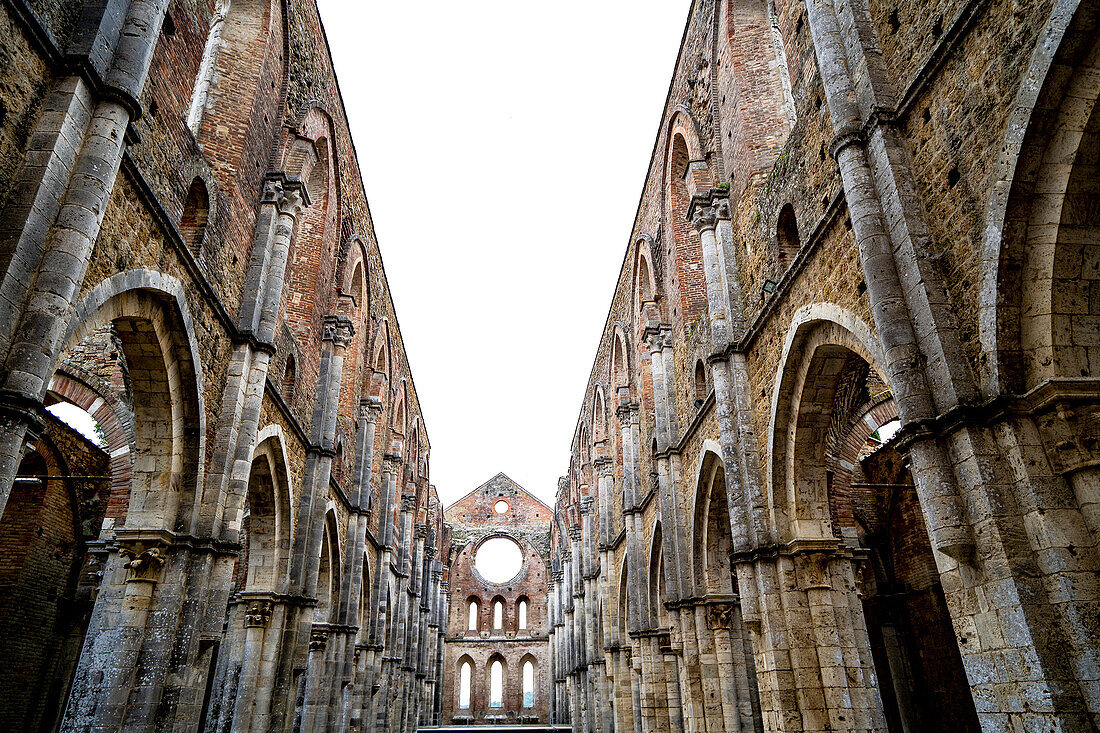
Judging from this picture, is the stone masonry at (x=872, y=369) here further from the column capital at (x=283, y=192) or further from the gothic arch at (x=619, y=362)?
the column capital at (x=283, y=192)

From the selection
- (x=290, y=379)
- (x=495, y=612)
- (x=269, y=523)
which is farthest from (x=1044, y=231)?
(x=495, y=612)

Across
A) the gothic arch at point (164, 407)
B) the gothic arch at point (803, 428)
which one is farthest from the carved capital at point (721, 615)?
the gothic arch at point (164, 407)

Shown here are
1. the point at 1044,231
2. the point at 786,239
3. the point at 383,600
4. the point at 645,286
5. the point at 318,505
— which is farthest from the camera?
the point at 383,600

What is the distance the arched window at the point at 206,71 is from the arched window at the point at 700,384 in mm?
9707

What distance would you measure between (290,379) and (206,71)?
561 centimetres

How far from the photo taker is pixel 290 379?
13.7m

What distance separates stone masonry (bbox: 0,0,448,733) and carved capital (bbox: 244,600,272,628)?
0.05 meters

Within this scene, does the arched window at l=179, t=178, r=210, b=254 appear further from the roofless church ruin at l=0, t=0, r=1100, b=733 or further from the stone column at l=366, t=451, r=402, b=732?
the stone column at l=366, t=451, r=402, b=732

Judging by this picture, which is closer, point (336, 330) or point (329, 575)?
point (336, 330)

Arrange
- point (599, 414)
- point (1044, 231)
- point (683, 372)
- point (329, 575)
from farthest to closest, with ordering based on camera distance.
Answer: point (599, 414) < point (329, 575) < point (683, 372) < point (1044, 231)

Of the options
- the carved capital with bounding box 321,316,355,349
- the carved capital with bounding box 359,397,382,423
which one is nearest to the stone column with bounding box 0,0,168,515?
the carved capital with bounding box 321,316,355,349

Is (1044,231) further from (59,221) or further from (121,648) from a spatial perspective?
Answer: (121,648)

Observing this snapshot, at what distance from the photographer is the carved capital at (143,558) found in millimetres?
8008

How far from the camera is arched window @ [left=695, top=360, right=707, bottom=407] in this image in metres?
14.0
